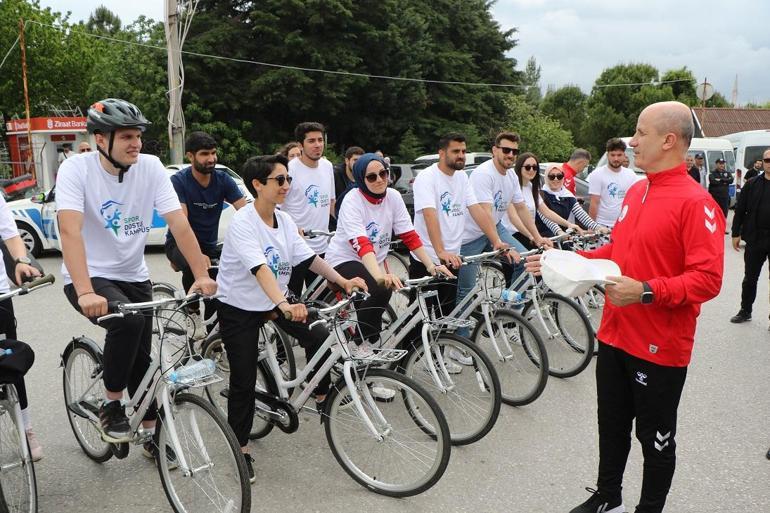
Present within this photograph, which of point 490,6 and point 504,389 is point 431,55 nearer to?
point 490,6

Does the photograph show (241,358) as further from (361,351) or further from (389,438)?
(389,438)

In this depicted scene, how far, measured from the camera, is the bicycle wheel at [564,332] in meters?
5.26

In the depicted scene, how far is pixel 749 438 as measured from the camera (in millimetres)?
4297

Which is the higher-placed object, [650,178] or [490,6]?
[490,6]

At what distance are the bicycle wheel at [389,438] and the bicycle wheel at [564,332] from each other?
2033 millimetres

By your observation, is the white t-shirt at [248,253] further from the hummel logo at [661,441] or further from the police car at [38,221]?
the police car at [38,221]

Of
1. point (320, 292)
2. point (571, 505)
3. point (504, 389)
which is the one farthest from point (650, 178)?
point (320, 292)

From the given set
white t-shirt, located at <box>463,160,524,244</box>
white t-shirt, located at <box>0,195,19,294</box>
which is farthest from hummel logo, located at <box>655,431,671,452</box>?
white t-shirt, located at <box>0,195,19,294</box>

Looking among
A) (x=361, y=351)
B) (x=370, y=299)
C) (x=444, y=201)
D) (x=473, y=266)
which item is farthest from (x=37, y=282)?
(x=473, y=266)

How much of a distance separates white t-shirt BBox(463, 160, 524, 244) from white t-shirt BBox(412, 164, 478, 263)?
0.34m

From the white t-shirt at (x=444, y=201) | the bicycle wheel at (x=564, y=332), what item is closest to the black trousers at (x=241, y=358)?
the white t-shirt at (x=444, y=201)

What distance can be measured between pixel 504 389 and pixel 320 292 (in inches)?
79.8

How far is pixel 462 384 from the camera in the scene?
409 centimetres

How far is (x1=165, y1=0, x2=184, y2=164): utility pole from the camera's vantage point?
16.2 metres
